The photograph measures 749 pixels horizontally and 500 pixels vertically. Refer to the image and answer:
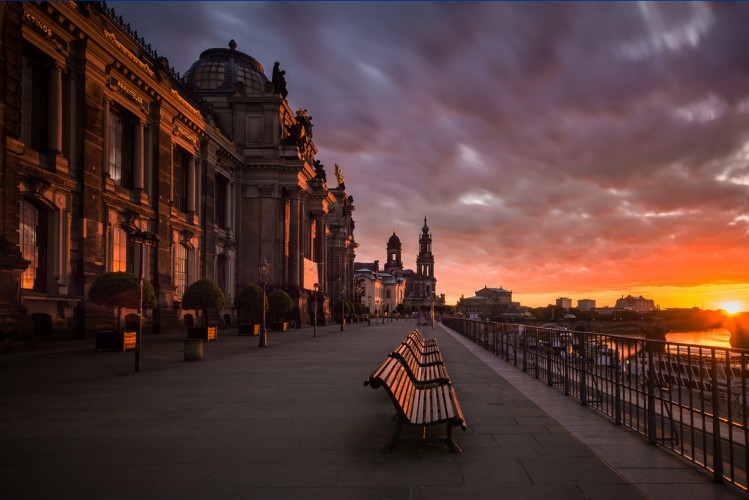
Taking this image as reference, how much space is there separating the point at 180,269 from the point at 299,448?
39.1 meters

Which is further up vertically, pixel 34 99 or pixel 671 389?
pixel 34 99

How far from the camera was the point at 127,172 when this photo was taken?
36500 millimetres

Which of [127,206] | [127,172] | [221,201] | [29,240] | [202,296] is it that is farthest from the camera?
[221,201]

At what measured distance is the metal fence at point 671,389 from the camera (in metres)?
5.81

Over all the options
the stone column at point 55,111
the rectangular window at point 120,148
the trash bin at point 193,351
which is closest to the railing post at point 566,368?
the trash bin at point 193,351

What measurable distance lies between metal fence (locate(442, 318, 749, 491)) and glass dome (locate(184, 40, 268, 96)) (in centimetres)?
5607

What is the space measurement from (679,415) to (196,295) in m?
28.6

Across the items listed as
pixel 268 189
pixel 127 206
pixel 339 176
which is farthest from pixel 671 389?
pixel 339 176

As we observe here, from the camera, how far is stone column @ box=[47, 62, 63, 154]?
90.3 feet

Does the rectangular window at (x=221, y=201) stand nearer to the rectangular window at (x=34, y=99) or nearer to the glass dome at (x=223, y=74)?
the glass dome at (x=223, y=74)

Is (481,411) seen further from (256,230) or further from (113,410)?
(256,230)

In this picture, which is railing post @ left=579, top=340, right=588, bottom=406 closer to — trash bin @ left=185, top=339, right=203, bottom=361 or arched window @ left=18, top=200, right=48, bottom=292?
trash bin @ left=185, top=339, right=203, bottom=361

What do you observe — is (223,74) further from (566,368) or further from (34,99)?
(566,368)

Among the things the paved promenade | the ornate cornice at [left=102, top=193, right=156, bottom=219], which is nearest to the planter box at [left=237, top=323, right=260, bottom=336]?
the ornate cornice at [left=102, top=193, right=156, bottom=219]
